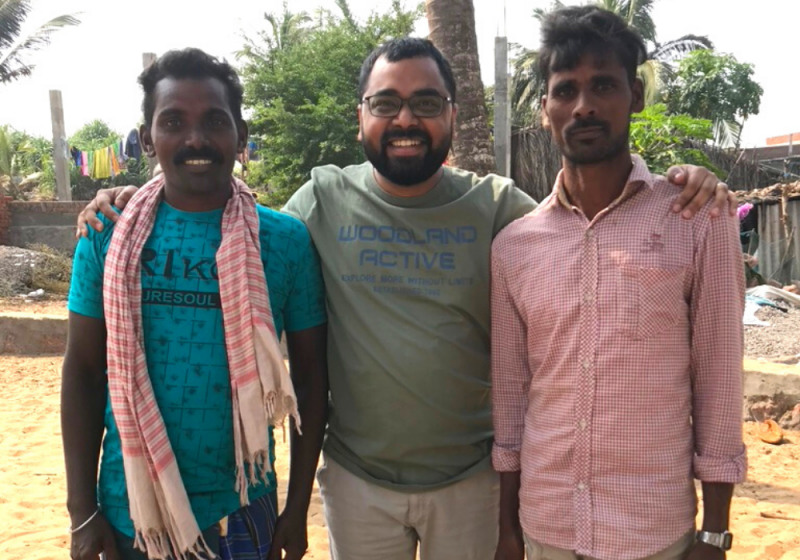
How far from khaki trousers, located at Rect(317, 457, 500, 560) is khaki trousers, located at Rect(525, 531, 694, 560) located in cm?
35

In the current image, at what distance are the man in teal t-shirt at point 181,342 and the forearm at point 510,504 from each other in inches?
23.8

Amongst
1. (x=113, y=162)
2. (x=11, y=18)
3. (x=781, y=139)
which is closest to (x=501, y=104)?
(x=113, y=162)

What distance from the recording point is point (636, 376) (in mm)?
1850

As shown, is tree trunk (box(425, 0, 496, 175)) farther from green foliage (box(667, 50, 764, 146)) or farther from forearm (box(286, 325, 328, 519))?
green foliage (box(667, 50, 764, 146))

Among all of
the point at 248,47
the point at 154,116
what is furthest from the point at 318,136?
the point at 154,116

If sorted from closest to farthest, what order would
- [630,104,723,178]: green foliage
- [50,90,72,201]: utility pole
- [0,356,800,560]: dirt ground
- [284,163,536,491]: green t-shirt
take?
1. [284,163,536,491]: green t-shirt
2. [0,356,800,560]: dirt ground
3. [630,104,723,178]: green foliage
4. [50,90,72,201]: utility pole

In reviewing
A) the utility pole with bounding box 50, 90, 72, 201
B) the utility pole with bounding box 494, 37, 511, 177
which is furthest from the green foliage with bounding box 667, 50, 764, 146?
the utility pole with bounding box 50, 90, 72, 201

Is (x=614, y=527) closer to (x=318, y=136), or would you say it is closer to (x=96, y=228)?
(x=96, y=228)

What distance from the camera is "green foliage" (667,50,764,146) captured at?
73.3ft

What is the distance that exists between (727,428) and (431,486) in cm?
90

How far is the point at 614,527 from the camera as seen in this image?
6.04ft

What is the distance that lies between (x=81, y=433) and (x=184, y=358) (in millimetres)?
358

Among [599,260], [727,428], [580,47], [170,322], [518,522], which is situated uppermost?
[580,47]

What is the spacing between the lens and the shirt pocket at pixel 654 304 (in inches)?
72.9
